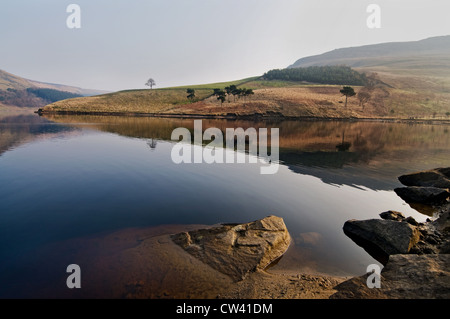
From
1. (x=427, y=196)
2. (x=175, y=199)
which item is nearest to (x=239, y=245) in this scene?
(x=175, y=199)

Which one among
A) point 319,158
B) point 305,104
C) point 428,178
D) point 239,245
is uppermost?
point 305,104

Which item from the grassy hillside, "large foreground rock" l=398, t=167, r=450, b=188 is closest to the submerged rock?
"large foreground rock" l=398, t=167, r=450, b=188

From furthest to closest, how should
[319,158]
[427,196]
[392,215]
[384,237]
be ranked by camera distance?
Result: [319,158], [427,196], [392,215], [384,237]

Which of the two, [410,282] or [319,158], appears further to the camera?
[319,158]

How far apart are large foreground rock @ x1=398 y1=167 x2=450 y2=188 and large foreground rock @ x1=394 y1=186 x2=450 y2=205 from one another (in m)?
2.56

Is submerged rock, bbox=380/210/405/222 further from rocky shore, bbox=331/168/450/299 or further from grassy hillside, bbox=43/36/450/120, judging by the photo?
grassy hillside, bbox=43/36/450/120

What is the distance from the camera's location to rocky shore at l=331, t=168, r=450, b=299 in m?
7.23

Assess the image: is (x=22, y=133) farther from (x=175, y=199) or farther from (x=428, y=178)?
(x=428, y=178)

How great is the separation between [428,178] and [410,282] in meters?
19.6

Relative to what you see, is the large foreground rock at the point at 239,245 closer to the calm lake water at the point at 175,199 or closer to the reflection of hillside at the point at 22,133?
the calm lake water at the point at 175,199

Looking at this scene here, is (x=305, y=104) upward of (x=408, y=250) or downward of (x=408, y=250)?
upward

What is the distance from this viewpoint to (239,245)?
34.8ft

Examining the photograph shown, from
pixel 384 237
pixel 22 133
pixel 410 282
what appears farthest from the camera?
pixel 22 133
